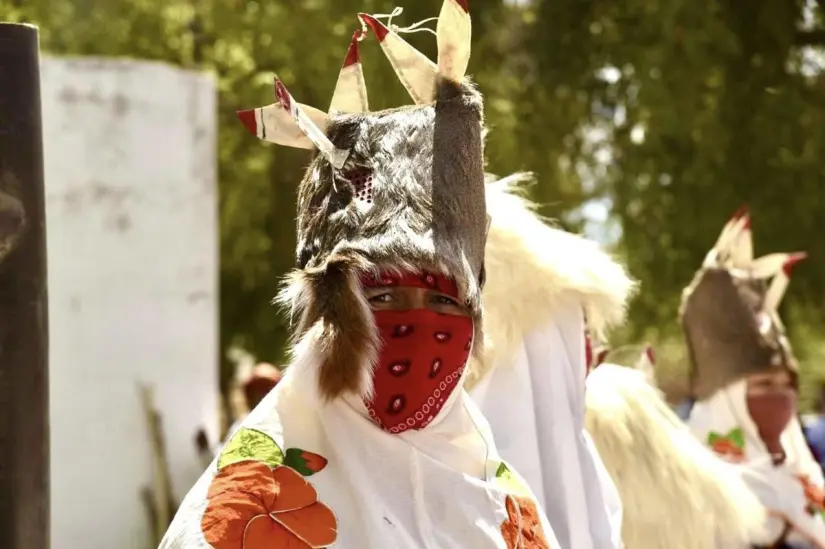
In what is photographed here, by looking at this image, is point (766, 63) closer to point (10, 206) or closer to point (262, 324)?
point (262, 324)

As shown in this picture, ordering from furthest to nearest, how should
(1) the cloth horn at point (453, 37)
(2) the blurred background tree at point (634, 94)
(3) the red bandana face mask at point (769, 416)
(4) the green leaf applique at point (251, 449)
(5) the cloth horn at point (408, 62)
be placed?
(2) the blurred background tree at point (634, 94)
(3) the red bandana face mask at point (769, 416)
(5) the cloth horn at point (408, 62)
(1) the cloth horn at point (453, 37)
(4) the green leaf applique at point (251, 449)

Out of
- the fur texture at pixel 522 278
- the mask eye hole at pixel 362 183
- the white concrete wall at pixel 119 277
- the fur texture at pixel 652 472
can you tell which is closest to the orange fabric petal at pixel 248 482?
the mask eye hole at pixel 362 183

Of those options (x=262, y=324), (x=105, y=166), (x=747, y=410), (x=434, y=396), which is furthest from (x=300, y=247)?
(x=262, y=324)

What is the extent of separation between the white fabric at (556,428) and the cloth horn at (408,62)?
972 millimetres

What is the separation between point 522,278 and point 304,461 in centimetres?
119

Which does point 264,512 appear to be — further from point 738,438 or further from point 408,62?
point 738,438

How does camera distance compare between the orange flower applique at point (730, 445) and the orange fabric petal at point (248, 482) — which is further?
the orange flower applique at point (730, 445)

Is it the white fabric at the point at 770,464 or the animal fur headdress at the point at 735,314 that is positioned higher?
the animal fur headdress at the point at 735,314

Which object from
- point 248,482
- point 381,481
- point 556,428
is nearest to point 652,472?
point 556,428

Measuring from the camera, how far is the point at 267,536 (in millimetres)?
2020

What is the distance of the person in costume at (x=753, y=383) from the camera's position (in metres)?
4.40

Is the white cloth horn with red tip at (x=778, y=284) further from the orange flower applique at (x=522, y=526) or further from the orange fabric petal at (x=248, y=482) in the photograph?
the orange fabric petal at (x=248, y=482)

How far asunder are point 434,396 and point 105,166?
501 centimetres

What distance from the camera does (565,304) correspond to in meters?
3.25
